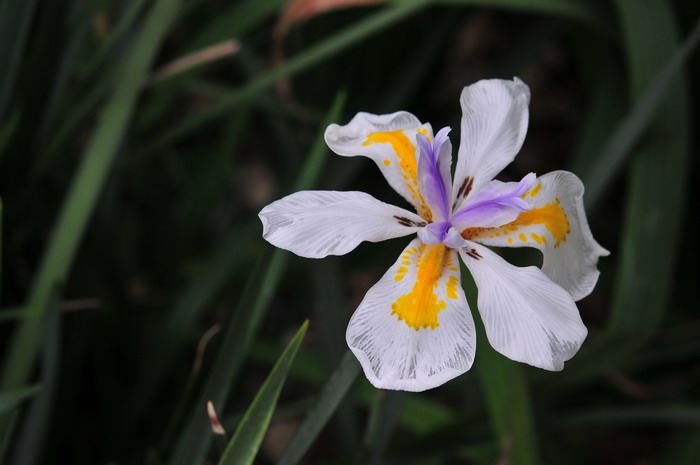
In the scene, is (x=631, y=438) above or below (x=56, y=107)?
below

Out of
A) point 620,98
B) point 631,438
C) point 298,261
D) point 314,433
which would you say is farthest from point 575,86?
point 314,433

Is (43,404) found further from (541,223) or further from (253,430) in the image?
(541,223)

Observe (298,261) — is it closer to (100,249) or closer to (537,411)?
(100,249)

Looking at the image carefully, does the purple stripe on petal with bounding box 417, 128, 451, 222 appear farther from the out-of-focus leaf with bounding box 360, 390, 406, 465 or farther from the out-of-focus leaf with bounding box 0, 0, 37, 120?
the out-of-focus leaf with bounding box 0, 0, 37, 120

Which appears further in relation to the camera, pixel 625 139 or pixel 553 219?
pixel 625 139

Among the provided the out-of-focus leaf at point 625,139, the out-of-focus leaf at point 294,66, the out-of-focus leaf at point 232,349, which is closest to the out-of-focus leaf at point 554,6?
the out-of-focus leaf at point 294,66

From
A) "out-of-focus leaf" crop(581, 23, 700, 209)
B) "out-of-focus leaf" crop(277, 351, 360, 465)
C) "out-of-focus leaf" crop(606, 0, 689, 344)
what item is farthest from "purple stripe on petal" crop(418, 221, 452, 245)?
"out-of-focus leaf" crop(606, 0, 689, 344)

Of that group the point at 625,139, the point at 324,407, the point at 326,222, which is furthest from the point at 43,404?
the point at 625,139
